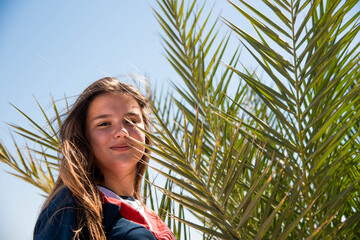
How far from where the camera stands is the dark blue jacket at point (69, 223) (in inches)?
29.7

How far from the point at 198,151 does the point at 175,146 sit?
37mm

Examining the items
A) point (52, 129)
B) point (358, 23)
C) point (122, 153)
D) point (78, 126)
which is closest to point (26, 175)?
point (52, 129)

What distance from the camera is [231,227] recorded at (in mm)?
567

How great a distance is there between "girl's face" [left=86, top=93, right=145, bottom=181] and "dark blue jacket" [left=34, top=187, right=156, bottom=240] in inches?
5.4

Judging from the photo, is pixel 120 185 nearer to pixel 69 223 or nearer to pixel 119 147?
pixel 119 147

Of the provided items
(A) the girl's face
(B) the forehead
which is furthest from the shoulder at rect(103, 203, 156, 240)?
(B) the forehead

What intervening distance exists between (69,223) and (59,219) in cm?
3

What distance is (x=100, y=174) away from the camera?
103 cm

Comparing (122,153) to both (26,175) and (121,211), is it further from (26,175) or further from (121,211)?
(26,175)

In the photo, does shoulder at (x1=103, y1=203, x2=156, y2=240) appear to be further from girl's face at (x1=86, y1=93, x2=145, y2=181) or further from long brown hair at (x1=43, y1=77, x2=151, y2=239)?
girl's face at (x1=86, y1=93, x2=145, y2=181)

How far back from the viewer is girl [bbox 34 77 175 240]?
794 mm

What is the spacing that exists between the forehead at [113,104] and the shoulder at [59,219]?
0.80 feet

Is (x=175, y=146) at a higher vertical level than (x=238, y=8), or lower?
lower

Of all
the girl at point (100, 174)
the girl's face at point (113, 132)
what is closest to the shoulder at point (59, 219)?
the girl at point (100, 174)
